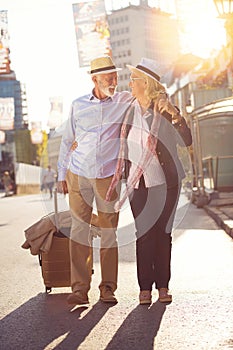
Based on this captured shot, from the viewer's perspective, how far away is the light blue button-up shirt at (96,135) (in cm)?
627

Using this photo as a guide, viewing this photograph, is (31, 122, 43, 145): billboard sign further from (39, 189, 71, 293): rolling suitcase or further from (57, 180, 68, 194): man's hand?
(57, 180, 68, 194): man's hand

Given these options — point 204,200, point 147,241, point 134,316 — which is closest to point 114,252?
point 147,241

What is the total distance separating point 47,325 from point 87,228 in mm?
1036

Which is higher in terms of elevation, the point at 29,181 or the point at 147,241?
the point at 147,241

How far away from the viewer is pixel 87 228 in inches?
251

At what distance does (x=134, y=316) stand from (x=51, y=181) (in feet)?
116

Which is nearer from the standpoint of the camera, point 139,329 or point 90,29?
point 139,329

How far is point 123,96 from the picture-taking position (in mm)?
6383

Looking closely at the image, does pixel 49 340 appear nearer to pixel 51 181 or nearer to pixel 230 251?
pixel 230 251

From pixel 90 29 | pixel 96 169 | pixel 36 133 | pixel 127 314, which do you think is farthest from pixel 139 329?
pixel 36 133

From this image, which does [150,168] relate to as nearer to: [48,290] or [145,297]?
[145,297]

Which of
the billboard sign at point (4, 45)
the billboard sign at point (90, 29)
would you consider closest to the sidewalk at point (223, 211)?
the billboard sign at point (90, 29)

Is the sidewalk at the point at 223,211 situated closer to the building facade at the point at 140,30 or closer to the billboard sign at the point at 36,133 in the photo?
the billboard sign at the point at 36,133

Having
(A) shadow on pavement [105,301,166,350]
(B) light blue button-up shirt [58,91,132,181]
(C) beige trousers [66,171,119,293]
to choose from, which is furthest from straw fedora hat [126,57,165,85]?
(A) shadow on pavement [105,301,166,350]
